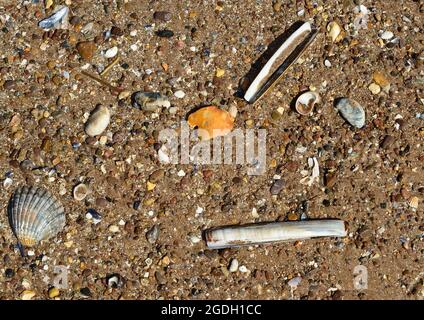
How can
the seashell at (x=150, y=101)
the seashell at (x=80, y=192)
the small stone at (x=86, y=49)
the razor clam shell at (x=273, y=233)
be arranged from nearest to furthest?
the razor clam shell at (x=273, y=233)
the seashell at (x=80, y=192)
the seashell at (x=150, y=101)
the small stone at (x=86, y=49)

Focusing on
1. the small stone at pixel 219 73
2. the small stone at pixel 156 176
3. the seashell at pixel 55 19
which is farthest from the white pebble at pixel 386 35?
the seashell at pixel 55 19

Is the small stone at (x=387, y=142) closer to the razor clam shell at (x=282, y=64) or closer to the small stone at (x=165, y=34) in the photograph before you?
the razor clam shell at (x=282, y=64)

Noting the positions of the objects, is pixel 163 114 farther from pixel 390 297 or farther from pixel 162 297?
pixel 390 297

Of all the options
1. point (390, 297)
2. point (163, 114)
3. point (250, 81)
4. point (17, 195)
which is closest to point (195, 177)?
point (163, 114)

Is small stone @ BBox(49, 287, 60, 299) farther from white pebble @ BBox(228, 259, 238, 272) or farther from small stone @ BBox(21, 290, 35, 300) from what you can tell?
white pebble @ BBox(228, 259, 238, 272)
